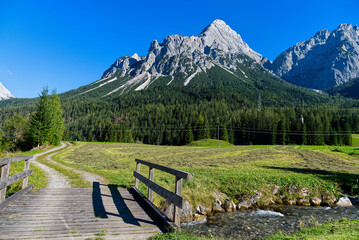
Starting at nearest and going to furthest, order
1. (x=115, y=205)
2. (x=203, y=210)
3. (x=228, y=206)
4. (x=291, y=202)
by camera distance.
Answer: (x=115, y=205)
(x=203, y=210)
(x=228, y=206)
(x=291, y=202)

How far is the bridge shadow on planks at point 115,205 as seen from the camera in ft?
24.3

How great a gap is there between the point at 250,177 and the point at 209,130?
11221 centimetres

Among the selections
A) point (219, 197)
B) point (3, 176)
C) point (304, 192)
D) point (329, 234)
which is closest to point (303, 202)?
point (304, 192)

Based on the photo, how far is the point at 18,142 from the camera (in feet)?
171

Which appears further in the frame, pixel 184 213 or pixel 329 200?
pixel 329 200

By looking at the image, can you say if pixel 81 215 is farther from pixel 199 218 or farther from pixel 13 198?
pixel 199 218

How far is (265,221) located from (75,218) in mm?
10347

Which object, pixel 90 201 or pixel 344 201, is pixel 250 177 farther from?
pixel 90 201

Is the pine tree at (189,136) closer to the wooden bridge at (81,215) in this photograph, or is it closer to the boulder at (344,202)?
the boulder at (344,202)

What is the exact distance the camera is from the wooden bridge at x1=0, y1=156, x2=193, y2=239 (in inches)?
233

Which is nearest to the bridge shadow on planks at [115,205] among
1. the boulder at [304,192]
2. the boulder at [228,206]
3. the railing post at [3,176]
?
the railing post at [3,176]

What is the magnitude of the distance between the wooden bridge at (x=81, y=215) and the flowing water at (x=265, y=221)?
3714 millimetres

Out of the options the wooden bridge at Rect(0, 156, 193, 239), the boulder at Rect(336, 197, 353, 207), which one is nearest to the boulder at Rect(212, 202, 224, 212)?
the wooden bridge at Rect(0, 156, 193, 239)

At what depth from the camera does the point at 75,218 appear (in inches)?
280
